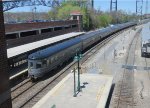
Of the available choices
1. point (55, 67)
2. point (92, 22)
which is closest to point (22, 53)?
point (55, 67)

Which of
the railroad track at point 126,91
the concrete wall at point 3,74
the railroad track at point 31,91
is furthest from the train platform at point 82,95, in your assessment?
the concrete wall at point 3,74

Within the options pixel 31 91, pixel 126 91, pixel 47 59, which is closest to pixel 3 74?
pixel 31 91

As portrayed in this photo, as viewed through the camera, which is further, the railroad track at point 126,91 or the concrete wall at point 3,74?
the railroad track at point 126,91

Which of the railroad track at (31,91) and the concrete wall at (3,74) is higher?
the concrete wall at (3,74)

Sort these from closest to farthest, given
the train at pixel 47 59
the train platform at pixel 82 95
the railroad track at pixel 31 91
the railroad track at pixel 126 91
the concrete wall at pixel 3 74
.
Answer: the concrete wall at pixel 3 74 → the train platform at pixel 82 95 → the railroad track at pixel 126 91 → the railroad track at pixel 31 91 → the train at pixel 47 59

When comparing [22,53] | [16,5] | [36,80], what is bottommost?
[36,80]

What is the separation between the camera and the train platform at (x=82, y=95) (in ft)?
62.9

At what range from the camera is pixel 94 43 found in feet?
→ 185

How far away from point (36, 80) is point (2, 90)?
61.6ft

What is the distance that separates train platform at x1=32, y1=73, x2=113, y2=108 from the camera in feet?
62.9

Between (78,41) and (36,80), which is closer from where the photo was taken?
(36,80)

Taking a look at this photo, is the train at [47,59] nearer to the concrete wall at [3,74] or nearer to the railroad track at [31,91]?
the railroad track at [31,91]

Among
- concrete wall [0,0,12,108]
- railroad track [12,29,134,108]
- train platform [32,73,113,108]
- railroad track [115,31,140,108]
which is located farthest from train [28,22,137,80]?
concrete wall [0,0,12,108]

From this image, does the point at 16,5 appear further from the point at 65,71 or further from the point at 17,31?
A: the point at 65,71
